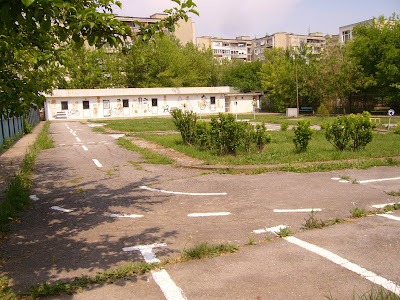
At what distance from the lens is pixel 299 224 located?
5.43 meters

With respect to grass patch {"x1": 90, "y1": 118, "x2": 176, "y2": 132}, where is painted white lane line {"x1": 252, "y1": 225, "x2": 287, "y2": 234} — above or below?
below

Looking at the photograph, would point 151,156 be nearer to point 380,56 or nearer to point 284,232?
point 284,232

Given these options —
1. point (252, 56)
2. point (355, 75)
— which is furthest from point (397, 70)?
point (252, 56)

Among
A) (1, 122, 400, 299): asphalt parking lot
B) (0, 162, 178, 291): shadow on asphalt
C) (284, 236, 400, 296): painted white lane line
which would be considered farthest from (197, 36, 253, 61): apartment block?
(284, 236, 400, 296): painted white lane line

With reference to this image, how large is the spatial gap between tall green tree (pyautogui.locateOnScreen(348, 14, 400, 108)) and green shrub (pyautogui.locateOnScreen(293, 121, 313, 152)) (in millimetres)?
24878

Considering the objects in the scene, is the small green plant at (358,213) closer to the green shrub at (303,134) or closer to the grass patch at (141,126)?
the green shrub at (303,134)

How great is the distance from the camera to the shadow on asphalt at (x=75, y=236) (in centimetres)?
414

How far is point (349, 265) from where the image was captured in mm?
4008

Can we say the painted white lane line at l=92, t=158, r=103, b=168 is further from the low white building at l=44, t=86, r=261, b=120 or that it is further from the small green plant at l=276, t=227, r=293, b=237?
the low white building at l=44, t=86, r=261, b=120

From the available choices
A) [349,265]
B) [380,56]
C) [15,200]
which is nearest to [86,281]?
[349,265]

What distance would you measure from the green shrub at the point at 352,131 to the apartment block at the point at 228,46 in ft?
317

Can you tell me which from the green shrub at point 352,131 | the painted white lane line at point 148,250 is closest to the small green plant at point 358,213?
the painted white lane line at point 148,250

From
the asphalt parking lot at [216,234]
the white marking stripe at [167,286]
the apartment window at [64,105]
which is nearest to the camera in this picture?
the white marking stripe at [167,286]

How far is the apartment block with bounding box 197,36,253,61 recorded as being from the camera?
347ft
